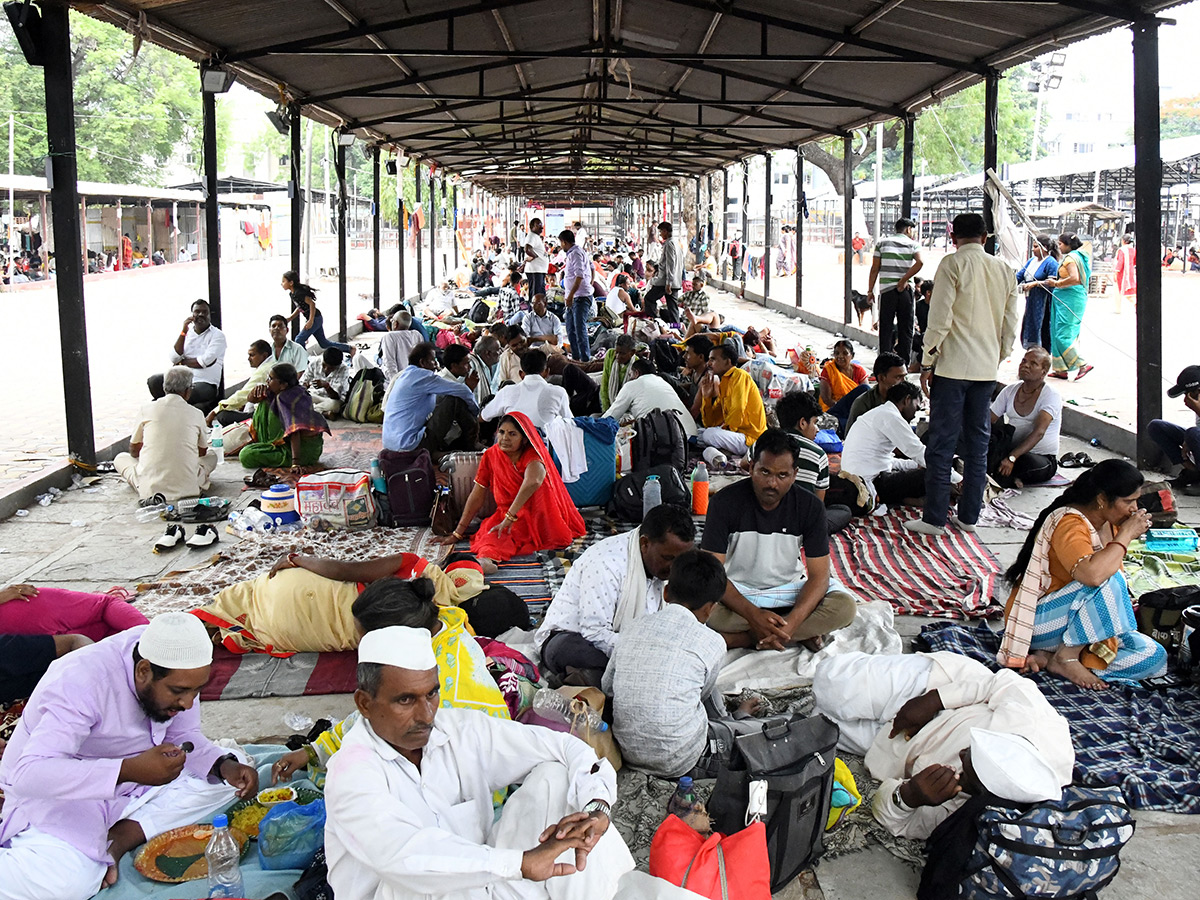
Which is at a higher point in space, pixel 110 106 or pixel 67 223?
pixel 110 106

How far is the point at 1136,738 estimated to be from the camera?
4.03 metres

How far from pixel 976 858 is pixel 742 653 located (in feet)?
6.24

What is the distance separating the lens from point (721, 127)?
54.8ft

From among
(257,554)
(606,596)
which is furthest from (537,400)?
(606,596)

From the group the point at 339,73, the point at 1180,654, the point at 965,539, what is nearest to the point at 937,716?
the point at 1180,654

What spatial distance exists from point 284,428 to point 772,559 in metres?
4.55

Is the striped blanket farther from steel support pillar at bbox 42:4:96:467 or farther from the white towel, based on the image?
steel support pillar at bbox 42:4:96:467

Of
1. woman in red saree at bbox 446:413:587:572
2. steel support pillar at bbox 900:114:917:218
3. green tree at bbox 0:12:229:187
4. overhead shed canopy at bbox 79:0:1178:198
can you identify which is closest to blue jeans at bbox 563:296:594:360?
overhead shed canopy at bbox 79:0:1178:198

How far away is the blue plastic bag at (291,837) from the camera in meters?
3.21

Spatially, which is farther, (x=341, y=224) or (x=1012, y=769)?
(x=341, y=224)

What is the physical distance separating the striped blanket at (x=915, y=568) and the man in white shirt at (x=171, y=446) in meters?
4.28

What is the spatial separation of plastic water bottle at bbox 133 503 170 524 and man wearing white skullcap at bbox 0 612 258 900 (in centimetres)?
403

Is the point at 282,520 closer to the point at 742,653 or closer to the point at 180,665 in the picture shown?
the point at 742,653

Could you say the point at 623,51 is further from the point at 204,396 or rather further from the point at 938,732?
the point at 938,732
